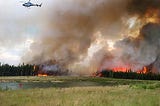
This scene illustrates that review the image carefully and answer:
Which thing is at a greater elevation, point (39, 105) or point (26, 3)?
point (26, 3)

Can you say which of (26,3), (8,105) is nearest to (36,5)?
(26,3)

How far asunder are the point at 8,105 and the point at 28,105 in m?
2.23

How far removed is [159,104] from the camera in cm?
3114

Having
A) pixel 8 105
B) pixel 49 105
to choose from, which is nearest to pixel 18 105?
pixel 8 105

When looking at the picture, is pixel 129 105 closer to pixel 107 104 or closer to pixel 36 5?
pixel 107 104

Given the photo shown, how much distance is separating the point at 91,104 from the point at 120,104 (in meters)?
2.79

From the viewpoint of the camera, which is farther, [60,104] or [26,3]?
[26,3]

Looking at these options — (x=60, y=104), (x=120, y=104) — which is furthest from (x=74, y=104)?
(x=120, y=104)

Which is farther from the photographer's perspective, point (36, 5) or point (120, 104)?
point (36, 5)

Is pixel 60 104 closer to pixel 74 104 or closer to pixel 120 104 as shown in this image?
pixel 74 104

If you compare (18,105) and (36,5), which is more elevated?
(36,5)

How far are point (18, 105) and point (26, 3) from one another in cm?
7207

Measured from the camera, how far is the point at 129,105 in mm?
30531

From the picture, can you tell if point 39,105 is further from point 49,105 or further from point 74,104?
point 74,104
